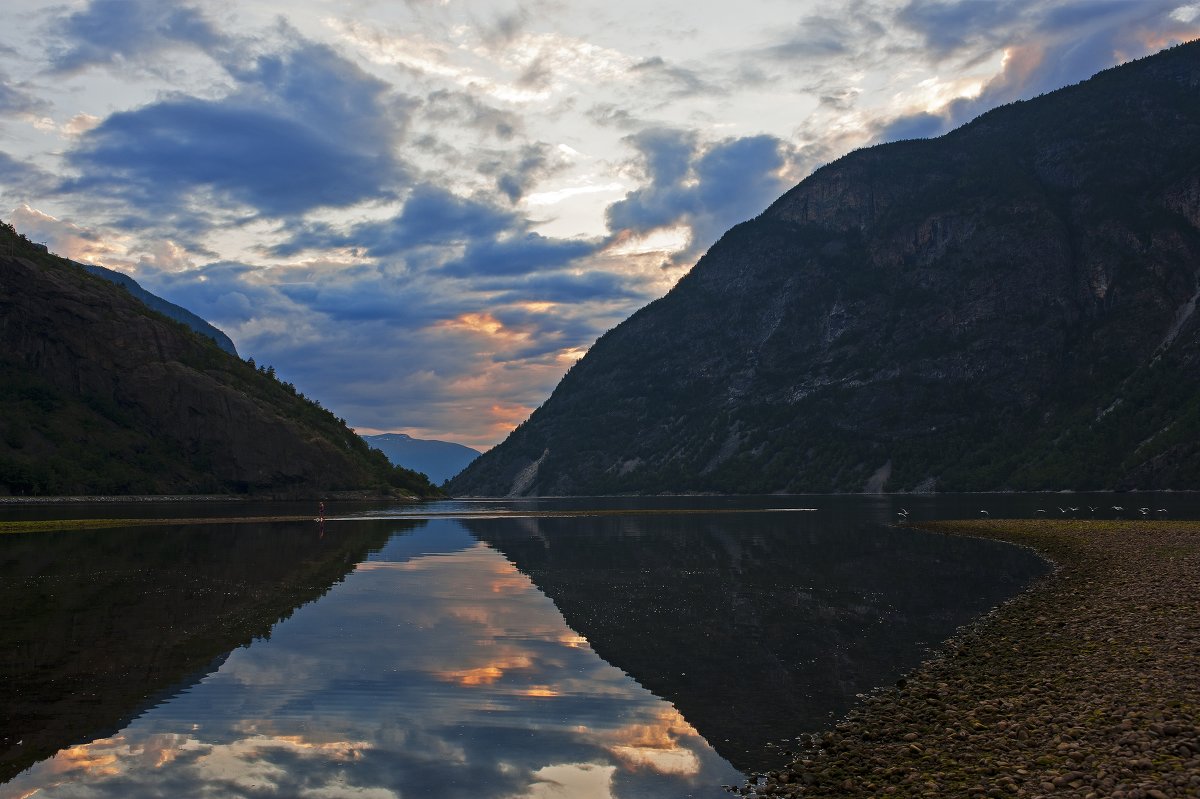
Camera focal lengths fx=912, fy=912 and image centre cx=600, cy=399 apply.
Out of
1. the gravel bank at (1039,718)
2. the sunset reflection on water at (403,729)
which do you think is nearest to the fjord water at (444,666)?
the sunset reflection on water at (403,729)

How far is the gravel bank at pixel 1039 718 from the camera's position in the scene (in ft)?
53.2

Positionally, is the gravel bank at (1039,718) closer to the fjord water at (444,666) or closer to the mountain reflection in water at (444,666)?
the fjord water at (444,666)

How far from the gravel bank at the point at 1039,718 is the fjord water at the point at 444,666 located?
1.68 m

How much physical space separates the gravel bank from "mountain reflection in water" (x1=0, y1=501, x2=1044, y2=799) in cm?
184

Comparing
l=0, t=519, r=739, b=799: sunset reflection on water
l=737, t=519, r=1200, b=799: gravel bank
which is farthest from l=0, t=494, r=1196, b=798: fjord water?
l=737, t=519, r=1200, b=799: gravel bank

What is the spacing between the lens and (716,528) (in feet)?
354

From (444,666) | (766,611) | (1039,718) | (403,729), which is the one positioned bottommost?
(403,729)

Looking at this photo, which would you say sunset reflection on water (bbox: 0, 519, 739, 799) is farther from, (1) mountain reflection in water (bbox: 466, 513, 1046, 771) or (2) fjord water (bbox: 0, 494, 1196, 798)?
(1) mountain reflection in water (bbox: 466, 513, 1046, 771)

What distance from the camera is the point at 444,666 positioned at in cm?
3092

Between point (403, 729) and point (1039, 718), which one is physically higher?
point (1039, 718)

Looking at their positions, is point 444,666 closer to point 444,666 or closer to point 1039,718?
point 444,666

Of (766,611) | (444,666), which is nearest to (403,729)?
(444,666)

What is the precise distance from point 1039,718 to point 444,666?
18.5 metres

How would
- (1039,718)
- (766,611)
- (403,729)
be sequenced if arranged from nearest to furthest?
1. (1039,718)
2. (403,729)
3. (766,611)
